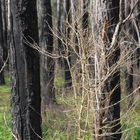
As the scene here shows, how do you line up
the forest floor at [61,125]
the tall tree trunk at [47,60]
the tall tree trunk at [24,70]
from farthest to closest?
the tall tree trunk at [47,60], the forest floor at [61,125], the tall tree trunk at [24,70]

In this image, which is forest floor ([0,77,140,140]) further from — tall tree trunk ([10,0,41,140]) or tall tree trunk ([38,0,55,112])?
tall tree trunk ([38,0,55,112])

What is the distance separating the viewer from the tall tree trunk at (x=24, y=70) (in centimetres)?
516

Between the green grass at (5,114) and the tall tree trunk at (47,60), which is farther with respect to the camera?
the tall tree trunk at (47,60)

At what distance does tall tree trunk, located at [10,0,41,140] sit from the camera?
A: 5.16 metres

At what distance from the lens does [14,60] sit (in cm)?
520

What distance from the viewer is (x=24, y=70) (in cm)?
519

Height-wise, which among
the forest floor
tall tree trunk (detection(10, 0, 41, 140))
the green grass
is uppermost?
tall tree trunk (detection(10, 0, 41, 140))

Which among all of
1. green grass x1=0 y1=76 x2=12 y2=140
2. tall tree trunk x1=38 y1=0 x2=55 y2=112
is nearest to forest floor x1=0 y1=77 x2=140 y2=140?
green grass x1=0 y1=76 x2=12 y2=140

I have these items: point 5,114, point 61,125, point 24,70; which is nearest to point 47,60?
point 5,114

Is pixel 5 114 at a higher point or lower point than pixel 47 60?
lower

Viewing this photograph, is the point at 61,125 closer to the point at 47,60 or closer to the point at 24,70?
the point at 24,70

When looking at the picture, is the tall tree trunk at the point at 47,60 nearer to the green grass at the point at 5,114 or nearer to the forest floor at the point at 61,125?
the green grass at the point at 5,114

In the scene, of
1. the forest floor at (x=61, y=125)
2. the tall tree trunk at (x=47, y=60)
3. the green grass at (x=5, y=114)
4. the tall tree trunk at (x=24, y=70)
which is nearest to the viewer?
Result: the tall tree trunk at (x=24, y=70)

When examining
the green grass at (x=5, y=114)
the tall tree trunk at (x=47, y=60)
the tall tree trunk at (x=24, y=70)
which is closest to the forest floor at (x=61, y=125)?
the green grass at (x=5, y=114)
